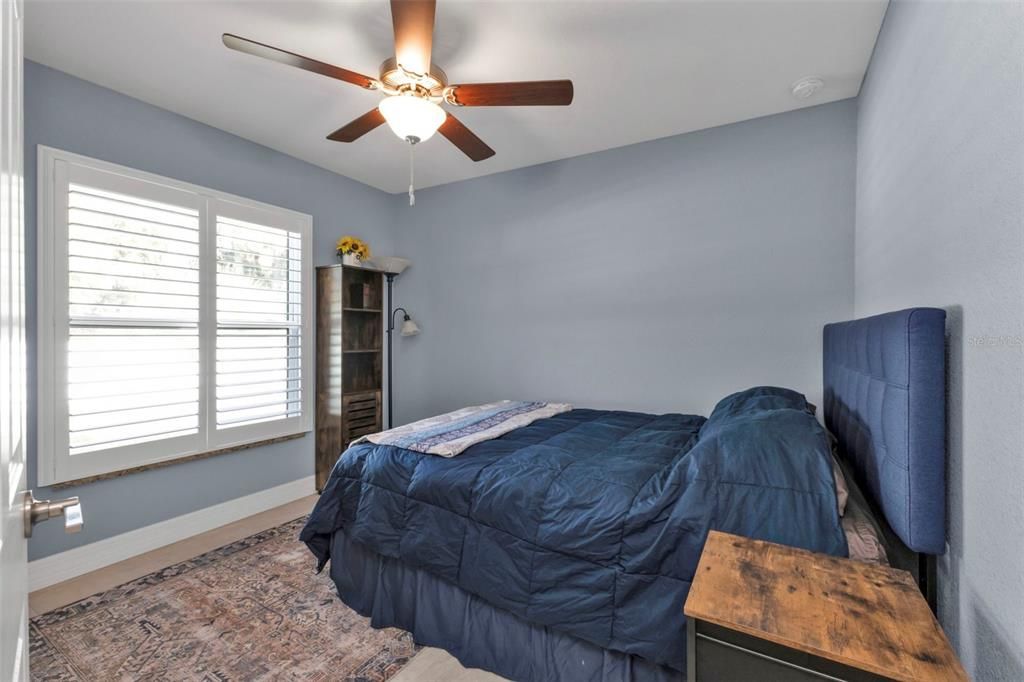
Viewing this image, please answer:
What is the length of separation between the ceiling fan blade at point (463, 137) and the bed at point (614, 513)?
1.61 m

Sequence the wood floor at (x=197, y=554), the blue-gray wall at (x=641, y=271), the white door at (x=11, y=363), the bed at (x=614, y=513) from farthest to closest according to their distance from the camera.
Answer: the blue-gray wall at (x=641, y=271), the wood floor at (x=197, y=554), the bed at (x=614, y=513), the white door at (x=11, y=363)

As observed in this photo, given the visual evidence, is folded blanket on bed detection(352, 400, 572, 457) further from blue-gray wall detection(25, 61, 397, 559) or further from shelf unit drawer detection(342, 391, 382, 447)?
blue-gray wall detection(25, 61, 397, 559)

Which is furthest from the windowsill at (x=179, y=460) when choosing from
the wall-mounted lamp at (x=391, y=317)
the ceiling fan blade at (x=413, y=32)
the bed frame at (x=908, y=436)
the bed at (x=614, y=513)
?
the bed frame at (x=908, y=436)

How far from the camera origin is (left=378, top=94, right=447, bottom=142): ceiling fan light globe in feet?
6.24

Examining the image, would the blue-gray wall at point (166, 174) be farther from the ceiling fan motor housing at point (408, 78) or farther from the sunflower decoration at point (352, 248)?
the ceiling fan motor housing at point (408, 78)

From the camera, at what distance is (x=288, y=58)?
180 centimetres

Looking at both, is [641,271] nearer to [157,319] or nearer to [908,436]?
[908,436]

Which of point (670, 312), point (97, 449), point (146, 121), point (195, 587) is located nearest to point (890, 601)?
point (670, 312)

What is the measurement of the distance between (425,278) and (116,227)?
89.9 inches

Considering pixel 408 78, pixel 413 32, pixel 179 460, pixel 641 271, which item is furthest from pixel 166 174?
pixel 641 271

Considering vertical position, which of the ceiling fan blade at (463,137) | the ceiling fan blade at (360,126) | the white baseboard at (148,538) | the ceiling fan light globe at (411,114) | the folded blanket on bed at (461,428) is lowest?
the white baseboard at (148,538)

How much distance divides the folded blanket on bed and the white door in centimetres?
142

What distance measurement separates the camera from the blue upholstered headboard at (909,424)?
1.10 meters

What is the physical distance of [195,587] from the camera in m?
2.33
